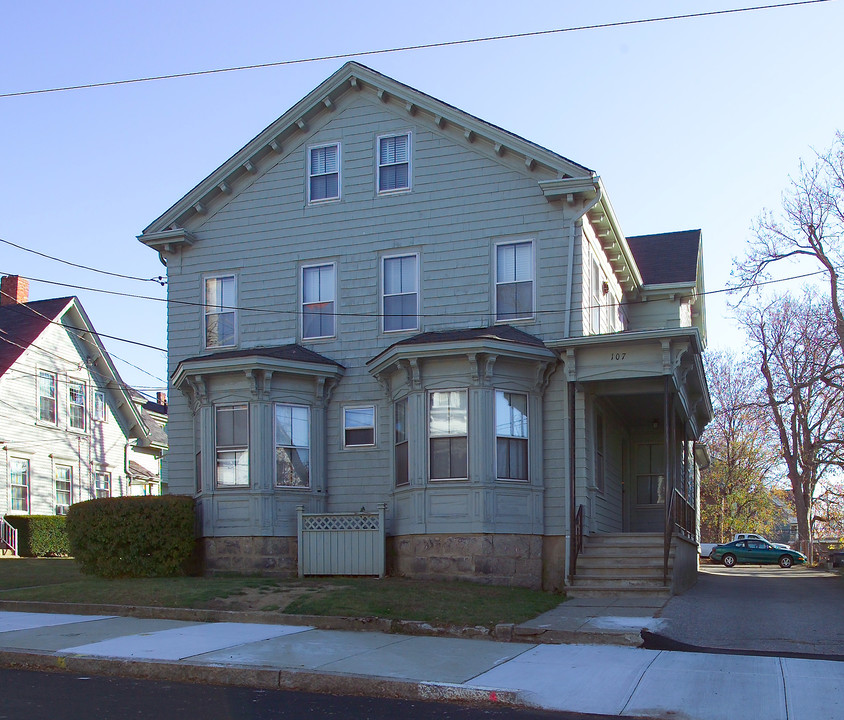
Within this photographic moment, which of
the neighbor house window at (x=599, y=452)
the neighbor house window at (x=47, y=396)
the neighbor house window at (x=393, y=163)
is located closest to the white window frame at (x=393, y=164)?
the neighbor house window at (x=393, y=163)

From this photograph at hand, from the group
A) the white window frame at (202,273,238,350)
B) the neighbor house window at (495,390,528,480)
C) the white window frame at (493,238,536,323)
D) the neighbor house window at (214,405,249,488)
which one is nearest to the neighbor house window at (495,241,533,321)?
the white window frame at (493,238,536,323)

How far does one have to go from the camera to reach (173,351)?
71.6 ft

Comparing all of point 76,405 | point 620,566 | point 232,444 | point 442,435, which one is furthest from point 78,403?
point 620,566

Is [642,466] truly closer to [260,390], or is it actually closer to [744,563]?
[260,390]

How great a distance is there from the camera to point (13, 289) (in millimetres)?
36562

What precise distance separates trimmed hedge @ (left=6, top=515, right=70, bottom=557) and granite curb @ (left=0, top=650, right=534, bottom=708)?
21.2 metres

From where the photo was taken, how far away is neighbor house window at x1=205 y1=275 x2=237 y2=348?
21.4 metres

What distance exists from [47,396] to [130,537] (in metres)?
16.9

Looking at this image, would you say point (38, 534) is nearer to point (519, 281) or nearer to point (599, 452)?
point (599, 452)

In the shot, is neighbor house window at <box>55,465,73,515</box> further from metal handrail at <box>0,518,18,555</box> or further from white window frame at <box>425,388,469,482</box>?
white window frame at <box>425,388,469,482</box>

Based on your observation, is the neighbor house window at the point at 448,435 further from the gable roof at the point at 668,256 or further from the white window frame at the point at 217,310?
the gable roof at the point at 668,256

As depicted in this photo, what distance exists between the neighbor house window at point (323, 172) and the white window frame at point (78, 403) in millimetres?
17594

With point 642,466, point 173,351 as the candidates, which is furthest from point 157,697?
point 642,466

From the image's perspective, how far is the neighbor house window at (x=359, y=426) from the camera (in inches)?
788
